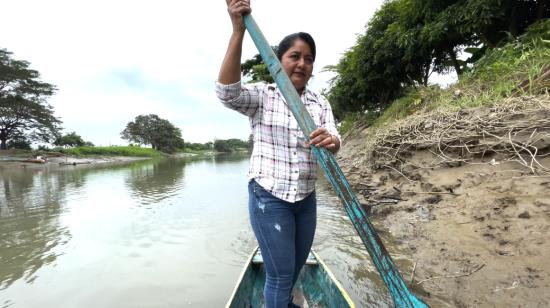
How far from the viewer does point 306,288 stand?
2848mm

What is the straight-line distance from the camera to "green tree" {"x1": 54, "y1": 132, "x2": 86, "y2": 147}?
4156 centimetres

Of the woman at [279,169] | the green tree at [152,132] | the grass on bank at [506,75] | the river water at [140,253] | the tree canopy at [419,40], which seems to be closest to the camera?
the woman at [279,169]

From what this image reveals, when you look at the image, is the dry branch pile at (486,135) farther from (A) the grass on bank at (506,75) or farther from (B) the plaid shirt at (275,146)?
(B) the plaid shirt at (275,146)

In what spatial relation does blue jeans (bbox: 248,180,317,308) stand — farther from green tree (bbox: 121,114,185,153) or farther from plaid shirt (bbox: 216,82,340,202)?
green tree (bbox: 121,114,185,153)

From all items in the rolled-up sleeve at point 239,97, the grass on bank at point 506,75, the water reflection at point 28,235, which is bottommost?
the water reflection at point 28,235

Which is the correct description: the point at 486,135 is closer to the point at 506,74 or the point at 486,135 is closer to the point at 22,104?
Answer: the point at 506,74

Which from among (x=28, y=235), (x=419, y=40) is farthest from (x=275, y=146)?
(x=419, y=40)

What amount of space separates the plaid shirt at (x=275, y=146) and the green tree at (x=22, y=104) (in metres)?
39.9

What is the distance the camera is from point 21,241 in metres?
5.06

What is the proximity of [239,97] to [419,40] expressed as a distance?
9599 millimetres

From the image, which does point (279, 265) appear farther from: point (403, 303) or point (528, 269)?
point (528, 269)

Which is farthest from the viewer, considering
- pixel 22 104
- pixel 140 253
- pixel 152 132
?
pixel 152 132

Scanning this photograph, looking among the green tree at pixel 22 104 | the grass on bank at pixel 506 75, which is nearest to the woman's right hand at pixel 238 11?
the grass on bank at pixel 506 75

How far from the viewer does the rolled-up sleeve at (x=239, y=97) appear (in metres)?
1.43
